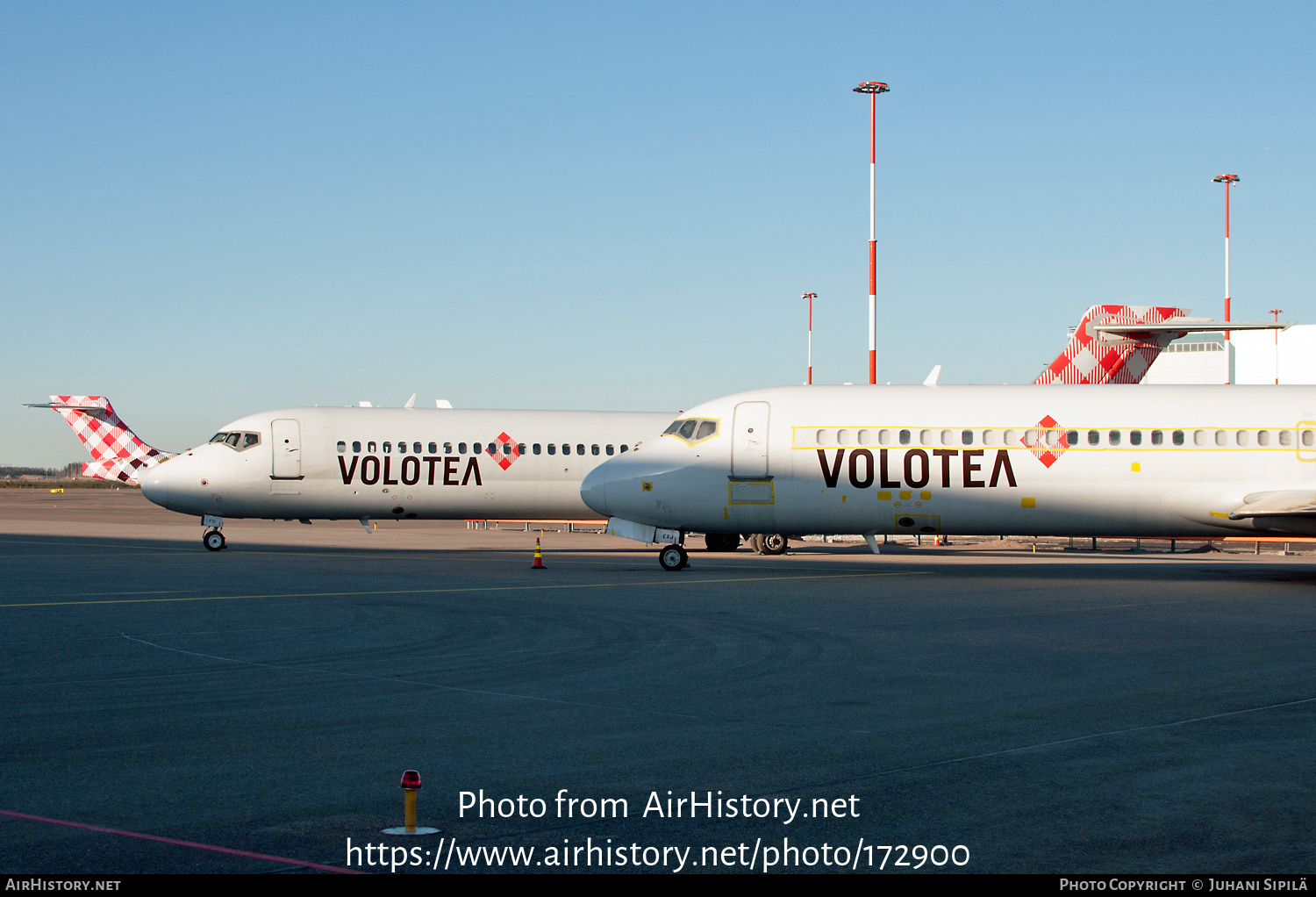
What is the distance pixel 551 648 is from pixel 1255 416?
1612 cm

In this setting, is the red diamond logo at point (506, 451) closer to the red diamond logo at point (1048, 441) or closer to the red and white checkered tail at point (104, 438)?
the red diamond logo at point (1048, 441)

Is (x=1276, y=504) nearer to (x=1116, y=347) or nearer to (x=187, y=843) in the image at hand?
(x=1116, y=347)

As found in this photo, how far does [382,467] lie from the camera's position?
107 feet

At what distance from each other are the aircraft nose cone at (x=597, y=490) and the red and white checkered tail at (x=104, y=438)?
122 ft

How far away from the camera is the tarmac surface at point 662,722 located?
657 cm

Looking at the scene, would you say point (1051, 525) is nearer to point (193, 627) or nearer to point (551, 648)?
point (551, 648)

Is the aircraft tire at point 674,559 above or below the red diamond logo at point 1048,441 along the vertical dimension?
below

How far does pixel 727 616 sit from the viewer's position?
56.1 feet

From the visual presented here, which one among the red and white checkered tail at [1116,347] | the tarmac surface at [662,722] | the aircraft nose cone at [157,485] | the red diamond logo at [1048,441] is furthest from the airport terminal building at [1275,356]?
the tarmac surface at [662,722]

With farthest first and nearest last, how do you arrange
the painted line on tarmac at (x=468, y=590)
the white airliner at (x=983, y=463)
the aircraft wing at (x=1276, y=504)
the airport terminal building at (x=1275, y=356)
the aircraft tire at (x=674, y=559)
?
the airport terminal building at (x=1275, y=356)
the aircraft tire at (x=674, y=559)
the white airliner at (x=983, y=463)
the aircraft wing at (x=1276, y=504)
the painted line on tarmac at (x=468, y=590)

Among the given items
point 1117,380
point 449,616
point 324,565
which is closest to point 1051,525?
point 1117,380

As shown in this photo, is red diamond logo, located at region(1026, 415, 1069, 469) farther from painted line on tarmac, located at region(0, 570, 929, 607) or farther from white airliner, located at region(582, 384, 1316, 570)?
painted line on tarmac, located at region(0, 570, 929, 607)

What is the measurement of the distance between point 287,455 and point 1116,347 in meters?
21.3

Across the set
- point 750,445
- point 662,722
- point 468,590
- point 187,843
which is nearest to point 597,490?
point 750,445
